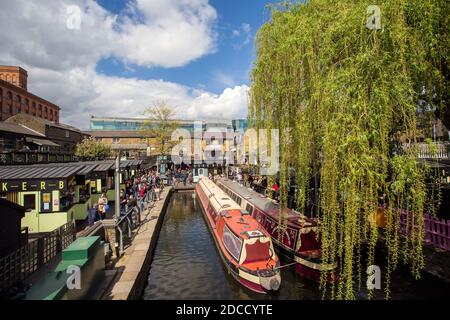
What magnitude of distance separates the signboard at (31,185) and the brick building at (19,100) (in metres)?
45.4

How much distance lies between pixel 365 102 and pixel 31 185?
45.8ft

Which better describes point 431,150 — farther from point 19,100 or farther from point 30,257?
point 19,100

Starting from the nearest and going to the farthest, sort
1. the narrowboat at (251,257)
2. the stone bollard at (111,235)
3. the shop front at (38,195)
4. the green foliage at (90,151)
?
the narrowboat at (251,257) → the stone bollard at (111,235) → the shop front at (38,195) → the green foliage at (90,151)

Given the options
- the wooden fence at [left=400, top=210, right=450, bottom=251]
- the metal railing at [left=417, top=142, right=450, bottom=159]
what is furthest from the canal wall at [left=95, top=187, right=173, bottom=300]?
the wooden fence at [left=400, top=210, right=450, bottom=251]

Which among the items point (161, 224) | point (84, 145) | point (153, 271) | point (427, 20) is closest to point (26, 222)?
point (153, 271)

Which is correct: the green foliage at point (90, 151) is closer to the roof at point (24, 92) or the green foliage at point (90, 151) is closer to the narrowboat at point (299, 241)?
the roof at point (24, 92)

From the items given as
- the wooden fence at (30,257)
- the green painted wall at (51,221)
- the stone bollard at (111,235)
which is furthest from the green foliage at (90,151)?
the wooden fence at (30,257)

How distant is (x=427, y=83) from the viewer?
249 inches

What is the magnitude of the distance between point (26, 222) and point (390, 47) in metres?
15.5

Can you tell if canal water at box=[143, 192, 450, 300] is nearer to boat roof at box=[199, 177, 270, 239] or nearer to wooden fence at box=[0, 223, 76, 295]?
boat roof at box=[199, 177, 270, 239]

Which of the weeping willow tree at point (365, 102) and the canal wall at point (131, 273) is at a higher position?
the weeping willow tree at point (365, 102)

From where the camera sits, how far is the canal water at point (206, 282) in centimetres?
943

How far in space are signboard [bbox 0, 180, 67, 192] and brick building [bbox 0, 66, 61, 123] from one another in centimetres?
4536
